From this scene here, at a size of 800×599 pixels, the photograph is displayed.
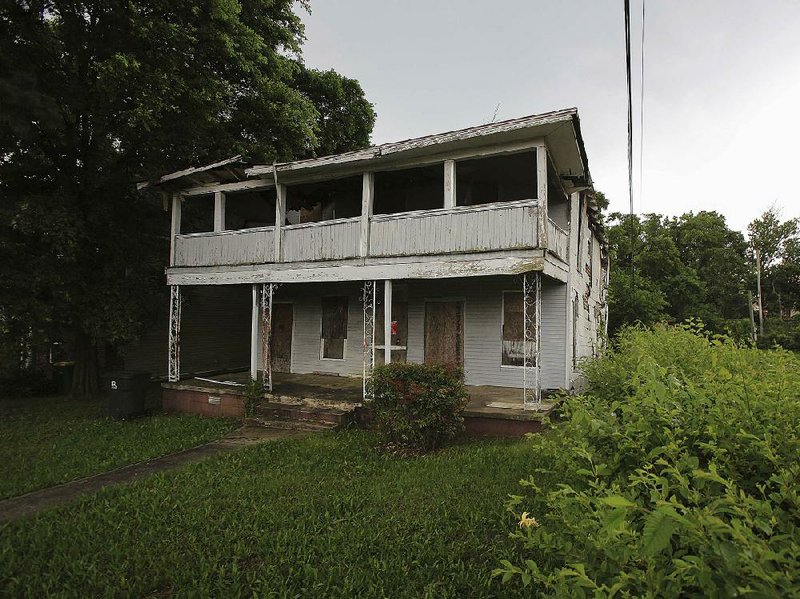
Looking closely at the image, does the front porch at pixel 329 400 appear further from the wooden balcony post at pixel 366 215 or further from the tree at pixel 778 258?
the tree at pixel 778 258

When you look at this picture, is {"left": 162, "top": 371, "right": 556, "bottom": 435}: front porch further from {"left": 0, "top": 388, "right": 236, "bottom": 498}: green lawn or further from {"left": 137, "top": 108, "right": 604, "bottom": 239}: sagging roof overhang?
{"left": 137, "top": 108, "right": 604, "bottom": 239}: sagging roof overhang

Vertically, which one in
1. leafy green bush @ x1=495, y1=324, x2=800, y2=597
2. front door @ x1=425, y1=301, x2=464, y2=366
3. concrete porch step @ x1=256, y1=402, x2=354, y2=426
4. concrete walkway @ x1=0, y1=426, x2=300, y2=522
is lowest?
concrete walkway @ x1=0, y1=426, x2=300, y2=522

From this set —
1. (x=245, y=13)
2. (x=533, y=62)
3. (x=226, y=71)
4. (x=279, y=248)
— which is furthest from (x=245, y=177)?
(x=533, y=62)

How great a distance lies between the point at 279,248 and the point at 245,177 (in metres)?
2.18

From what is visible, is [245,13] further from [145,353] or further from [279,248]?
[145,353]

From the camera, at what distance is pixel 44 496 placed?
241 inches

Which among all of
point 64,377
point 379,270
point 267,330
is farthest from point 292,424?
point 64,377

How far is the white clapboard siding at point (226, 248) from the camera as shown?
11766 mm

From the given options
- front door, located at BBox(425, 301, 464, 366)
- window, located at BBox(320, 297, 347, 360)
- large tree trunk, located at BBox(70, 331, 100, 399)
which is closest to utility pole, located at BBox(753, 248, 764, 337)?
front door, located at BBox(425, 301, 464, 366)

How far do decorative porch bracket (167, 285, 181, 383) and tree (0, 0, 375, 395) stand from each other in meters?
0.80

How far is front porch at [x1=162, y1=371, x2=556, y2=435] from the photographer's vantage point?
8.53 m

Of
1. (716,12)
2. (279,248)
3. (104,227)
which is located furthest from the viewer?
(104,227)

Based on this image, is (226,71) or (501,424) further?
(226,71)

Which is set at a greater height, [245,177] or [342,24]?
[342,24]
